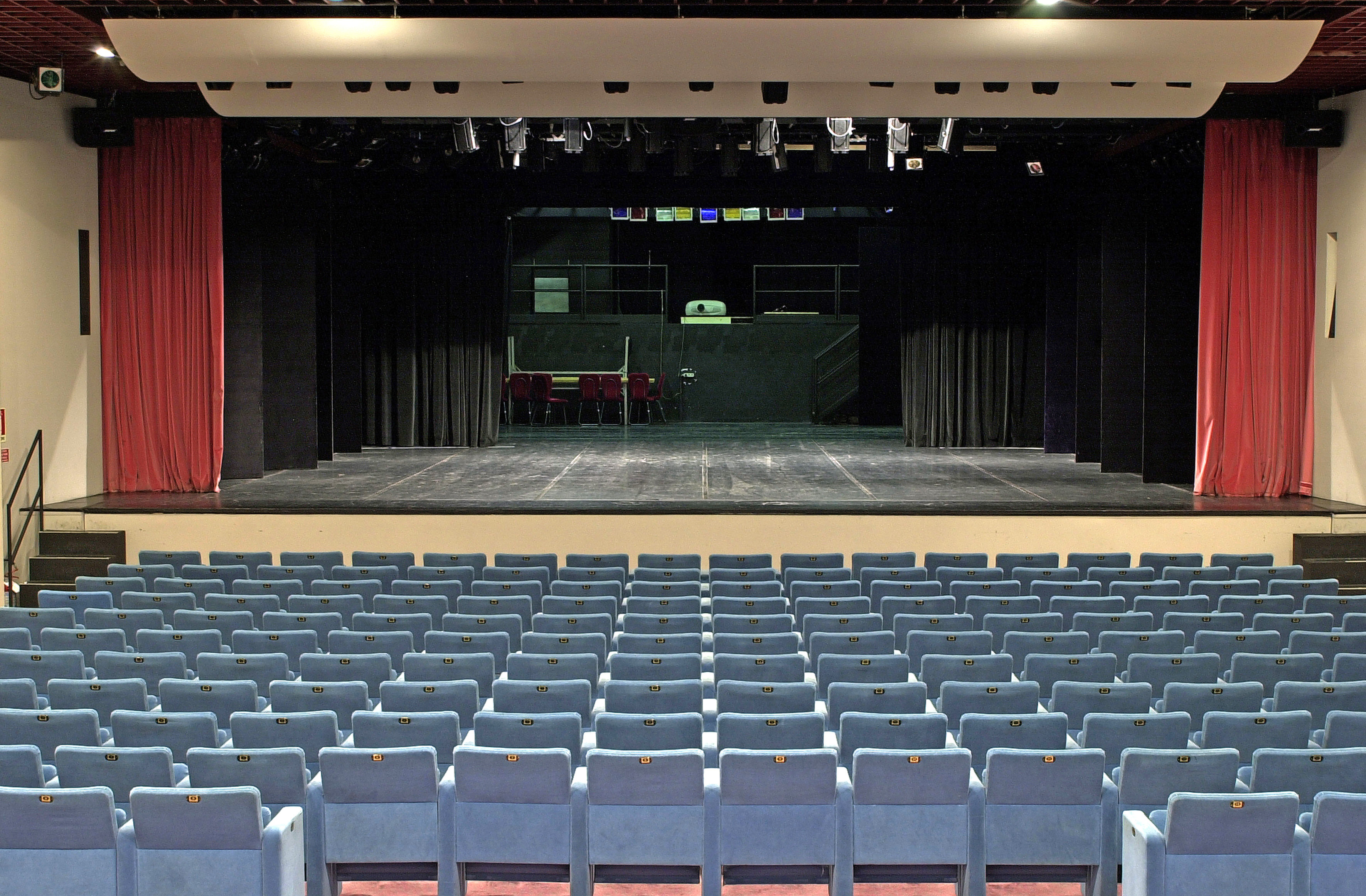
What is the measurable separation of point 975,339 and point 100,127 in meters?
11.9

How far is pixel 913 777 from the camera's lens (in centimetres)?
427

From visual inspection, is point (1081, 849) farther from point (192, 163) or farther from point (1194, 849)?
point (192, 163)

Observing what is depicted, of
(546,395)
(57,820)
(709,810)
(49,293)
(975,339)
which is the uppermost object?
(49,293)

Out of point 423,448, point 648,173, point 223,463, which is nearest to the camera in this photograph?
point 223,463

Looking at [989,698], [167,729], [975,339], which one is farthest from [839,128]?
[167,729]

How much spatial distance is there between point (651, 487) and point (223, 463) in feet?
15.2

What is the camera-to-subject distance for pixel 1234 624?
6.92 metres

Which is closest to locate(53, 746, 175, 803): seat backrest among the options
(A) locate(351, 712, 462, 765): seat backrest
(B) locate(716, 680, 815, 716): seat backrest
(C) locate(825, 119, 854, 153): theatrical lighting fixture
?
(A) locate(351, 712, 462, 765): seat backrest

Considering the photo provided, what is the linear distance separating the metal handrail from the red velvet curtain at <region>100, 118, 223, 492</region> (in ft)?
4.25

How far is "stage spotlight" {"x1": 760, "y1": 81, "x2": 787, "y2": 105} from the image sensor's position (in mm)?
10258

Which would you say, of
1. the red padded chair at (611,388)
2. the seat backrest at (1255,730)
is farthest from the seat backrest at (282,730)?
the red padded chair at (611,388)

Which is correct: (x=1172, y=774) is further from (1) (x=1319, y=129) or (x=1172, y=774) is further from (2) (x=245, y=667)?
(1) (x=1319, y=129)

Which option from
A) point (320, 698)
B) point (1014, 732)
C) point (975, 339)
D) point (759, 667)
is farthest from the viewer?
point (975, 339)

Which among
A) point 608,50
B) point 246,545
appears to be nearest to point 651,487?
point 246,545
